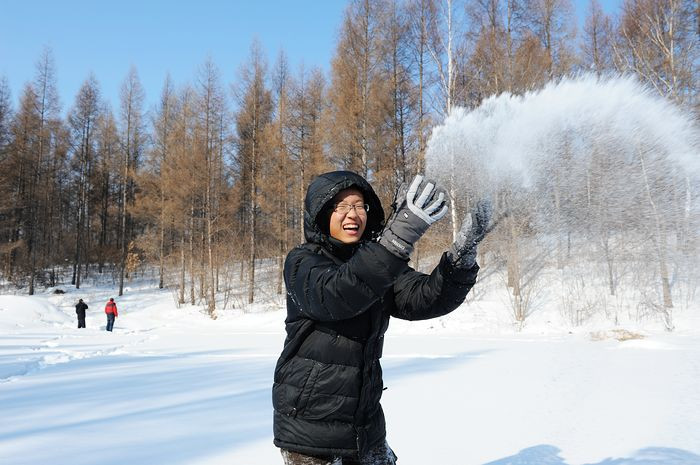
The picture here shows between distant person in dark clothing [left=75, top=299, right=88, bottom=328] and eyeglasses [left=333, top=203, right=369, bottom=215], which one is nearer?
eyeglasses [left=333, top=203, right=369, bottom=215]

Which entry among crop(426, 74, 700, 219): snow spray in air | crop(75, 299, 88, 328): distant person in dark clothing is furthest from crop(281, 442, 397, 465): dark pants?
crop(75, 299, 88, 328): distant person in dark clothing

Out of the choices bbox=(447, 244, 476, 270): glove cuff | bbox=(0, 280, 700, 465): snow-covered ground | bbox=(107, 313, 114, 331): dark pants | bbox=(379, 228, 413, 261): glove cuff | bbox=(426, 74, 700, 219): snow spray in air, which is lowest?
bbox=(107, 313, 114, 331): dark pants

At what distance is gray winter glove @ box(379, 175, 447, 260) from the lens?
1.50 meters

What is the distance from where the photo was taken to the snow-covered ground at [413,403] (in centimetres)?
373

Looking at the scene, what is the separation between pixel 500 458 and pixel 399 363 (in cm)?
420

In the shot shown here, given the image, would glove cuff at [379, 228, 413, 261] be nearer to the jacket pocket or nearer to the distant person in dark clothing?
the jacket pocket

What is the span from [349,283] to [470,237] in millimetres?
613

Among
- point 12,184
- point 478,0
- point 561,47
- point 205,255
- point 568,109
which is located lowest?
point 205,255

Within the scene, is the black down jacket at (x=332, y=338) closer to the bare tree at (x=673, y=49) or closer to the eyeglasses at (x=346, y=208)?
the eyeglasses at (x=346, y=208)

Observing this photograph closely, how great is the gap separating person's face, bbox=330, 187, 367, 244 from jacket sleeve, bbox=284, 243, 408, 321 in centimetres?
24

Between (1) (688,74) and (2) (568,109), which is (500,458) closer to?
(2) (568,109)

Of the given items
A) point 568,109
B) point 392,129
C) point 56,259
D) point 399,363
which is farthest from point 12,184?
point 568,109

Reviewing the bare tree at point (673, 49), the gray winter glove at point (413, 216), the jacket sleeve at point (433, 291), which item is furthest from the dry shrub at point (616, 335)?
the gray winter glove at point (413, 216)

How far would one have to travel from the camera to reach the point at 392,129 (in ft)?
61.1
